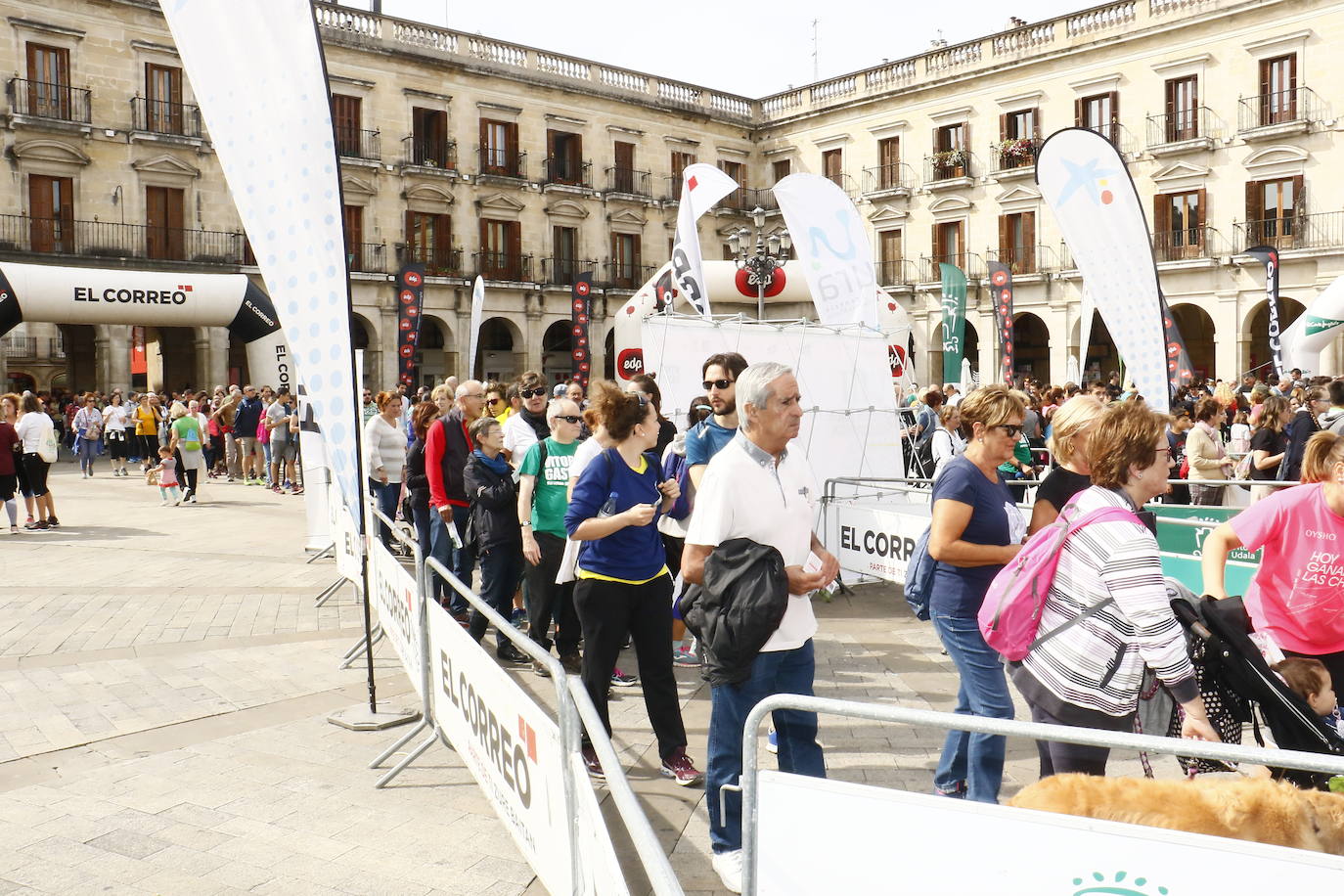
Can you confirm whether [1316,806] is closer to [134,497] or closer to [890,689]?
[890,689]

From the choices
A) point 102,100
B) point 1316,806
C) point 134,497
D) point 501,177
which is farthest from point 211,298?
point 1316,806

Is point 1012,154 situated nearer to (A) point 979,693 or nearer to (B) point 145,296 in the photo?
(B) point 145,296

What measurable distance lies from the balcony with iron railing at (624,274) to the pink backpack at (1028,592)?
3482 centimetres

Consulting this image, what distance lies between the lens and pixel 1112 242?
349 inches

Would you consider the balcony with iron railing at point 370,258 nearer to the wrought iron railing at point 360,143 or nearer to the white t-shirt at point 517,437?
the wrought iron railing at point 360,143

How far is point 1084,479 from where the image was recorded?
152 inches

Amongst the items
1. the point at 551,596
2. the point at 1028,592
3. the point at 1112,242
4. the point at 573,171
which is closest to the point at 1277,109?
the point at 573,171

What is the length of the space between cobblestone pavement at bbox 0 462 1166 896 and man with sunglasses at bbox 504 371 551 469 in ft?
5.39

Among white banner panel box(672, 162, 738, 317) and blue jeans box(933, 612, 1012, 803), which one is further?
white banner panel box(672, 162, 738, 317)

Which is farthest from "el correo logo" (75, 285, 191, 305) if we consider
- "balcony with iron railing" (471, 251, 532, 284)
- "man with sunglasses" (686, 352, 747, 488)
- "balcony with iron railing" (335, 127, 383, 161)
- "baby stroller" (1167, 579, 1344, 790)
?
"baby stroller" (1167, 579, 1344, 790)

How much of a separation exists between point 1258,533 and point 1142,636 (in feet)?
4.08

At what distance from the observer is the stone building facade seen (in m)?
27.9

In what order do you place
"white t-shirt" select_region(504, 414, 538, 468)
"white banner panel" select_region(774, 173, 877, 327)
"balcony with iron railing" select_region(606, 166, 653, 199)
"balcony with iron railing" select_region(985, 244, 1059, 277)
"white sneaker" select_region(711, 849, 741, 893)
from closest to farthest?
"white sneaker" select_region(711, 849, 741, 893)
"white t-shirt" select_region(504, 414, 538, 468)
"white banner panel" select_region(774, 173, 877, 327)
"balcony with iron railing" select_region(985, 244, 1059, 277)
"balcony with iron railing" select_region(606, 166, 653, 199)

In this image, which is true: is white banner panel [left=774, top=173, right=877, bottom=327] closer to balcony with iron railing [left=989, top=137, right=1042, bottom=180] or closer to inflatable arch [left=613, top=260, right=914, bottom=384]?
inflatable arch [left=613, top=260, right=914, bottom=384]
